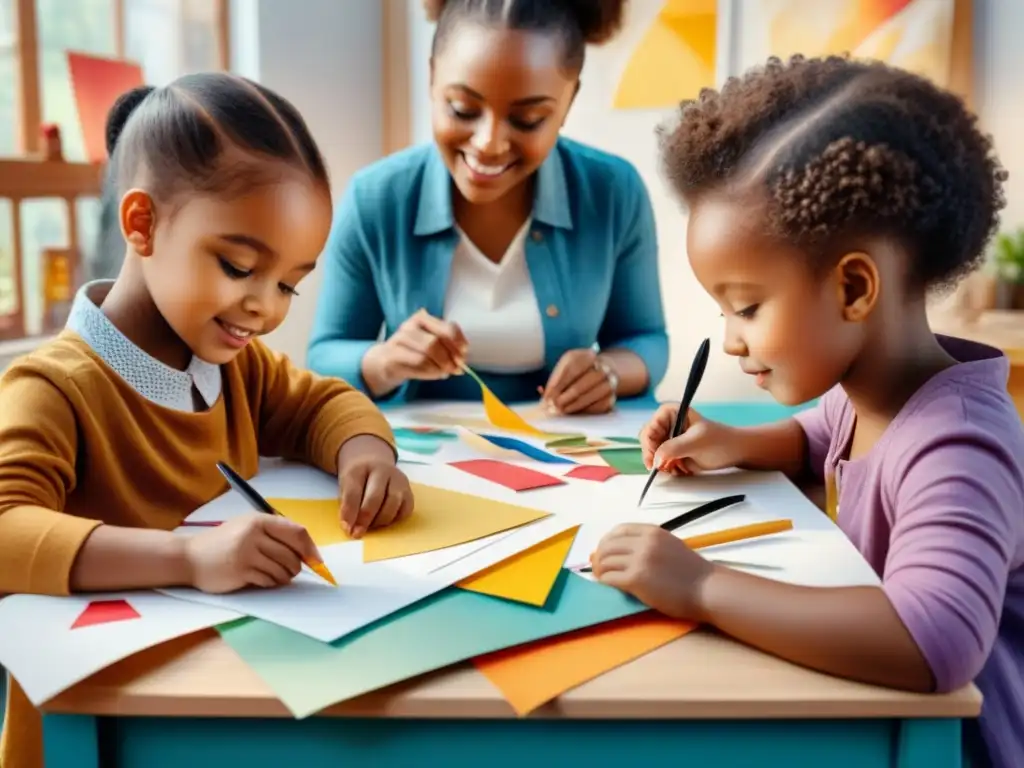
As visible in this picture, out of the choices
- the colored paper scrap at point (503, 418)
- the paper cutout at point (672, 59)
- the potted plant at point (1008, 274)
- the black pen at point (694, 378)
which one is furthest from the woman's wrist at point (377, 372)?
the potted plant at point (1008, 274)

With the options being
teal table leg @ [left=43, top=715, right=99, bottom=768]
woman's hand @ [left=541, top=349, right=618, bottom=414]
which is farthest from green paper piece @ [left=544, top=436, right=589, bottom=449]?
teal table leg @ [left=43, top=715, right=99, bottom=768]

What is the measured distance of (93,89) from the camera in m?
1.72

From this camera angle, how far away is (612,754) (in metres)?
0.57

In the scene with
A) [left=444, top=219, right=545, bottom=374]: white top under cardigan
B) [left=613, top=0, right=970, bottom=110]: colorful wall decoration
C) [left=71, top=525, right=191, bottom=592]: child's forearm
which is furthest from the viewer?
[left=613, top=0, right=970, bottom=110]: colorful wall decoration

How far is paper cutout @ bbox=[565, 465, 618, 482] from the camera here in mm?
971

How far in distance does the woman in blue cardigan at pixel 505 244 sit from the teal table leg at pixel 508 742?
71 cm

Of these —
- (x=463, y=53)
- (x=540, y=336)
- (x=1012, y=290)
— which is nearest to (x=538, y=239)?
(x=540, y=336)

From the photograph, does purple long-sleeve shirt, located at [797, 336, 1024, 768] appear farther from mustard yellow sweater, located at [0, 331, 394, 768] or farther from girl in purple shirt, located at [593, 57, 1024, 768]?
mustard yellow sweater, located at [0, 331, 394, 768]

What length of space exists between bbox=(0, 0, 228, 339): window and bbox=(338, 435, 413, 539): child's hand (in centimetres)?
88

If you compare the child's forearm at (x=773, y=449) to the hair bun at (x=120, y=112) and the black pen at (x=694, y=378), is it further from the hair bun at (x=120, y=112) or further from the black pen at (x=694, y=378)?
the hair bun at (x=120, y=112)

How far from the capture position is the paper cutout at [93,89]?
1685mm

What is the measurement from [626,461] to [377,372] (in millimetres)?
414

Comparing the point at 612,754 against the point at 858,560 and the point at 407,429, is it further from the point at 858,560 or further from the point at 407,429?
the point at 407,429

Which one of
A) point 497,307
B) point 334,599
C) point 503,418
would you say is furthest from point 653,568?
point 497,307
